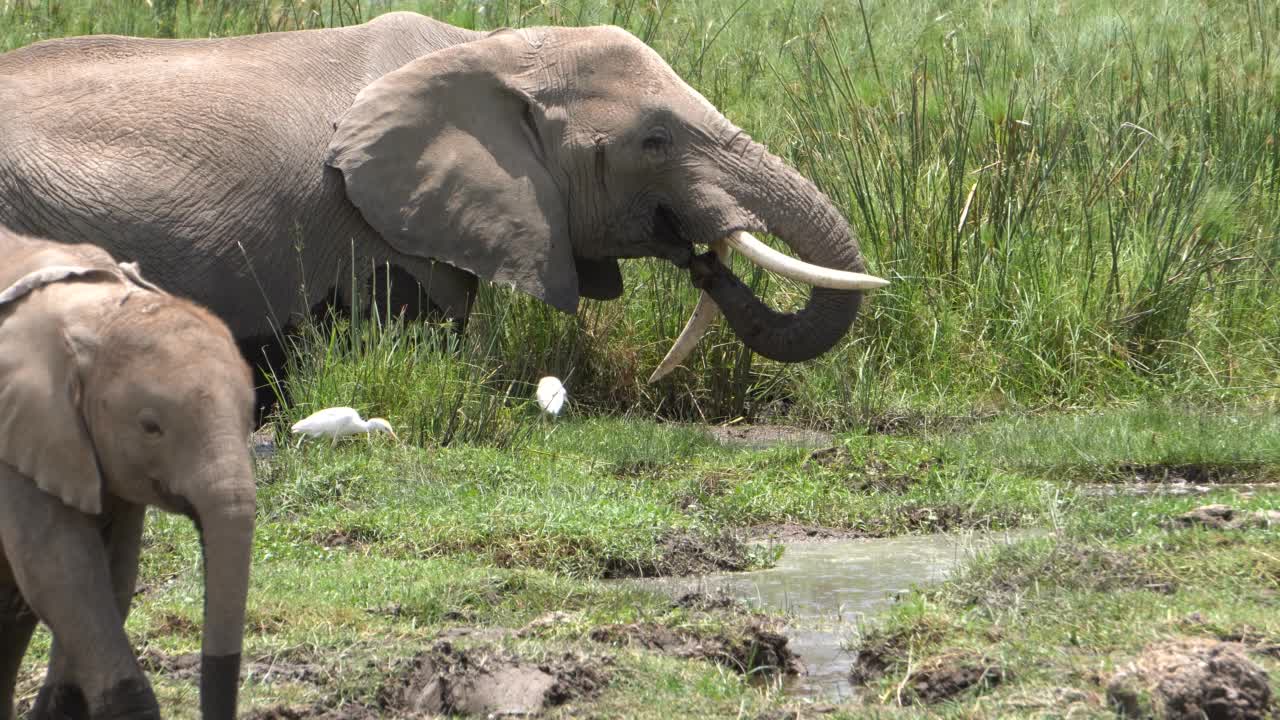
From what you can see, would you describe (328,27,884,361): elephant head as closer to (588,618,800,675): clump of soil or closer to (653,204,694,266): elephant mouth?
(653,204,694,266): elephant mouth

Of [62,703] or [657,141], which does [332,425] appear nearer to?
[657,141]

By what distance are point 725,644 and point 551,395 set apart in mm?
3947

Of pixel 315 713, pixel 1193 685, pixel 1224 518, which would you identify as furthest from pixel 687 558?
pixel 1193 685

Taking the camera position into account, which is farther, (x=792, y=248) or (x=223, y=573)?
(x=792, y=248)

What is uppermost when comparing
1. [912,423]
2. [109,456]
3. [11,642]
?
[109,456]

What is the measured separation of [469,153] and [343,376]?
1.29 m

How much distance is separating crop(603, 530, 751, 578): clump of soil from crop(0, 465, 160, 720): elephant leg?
112 inches

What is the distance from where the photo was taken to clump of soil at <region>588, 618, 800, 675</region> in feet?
16.5

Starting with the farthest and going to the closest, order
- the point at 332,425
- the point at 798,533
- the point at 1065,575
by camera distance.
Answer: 1. the point at 332,425
2. the point at 798,533
3. the point at 1065,575

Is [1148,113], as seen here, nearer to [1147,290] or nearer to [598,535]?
[1147,290]

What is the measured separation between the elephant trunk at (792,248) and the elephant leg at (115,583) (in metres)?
4.76

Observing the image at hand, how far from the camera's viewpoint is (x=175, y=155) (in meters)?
8.30

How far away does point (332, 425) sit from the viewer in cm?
768

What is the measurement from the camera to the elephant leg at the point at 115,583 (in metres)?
3.81
